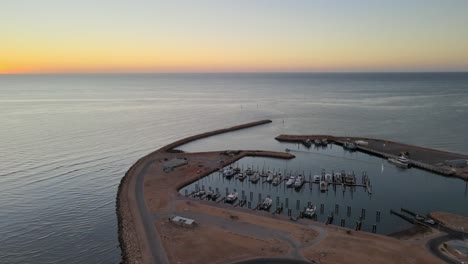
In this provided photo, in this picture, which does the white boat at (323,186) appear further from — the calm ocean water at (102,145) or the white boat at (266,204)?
the calm ocean water at (102,145)

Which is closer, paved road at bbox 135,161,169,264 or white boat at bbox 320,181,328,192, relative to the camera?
paved road at bbox 135,161,169,264

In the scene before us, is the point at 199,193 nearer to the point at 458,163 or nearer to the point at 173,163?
the point at 173,163

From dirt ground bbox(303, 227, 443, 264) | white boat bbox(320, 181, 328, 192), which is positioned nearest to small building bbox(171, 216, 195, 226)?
dirt ground bbox(303, 227, 443, 264)

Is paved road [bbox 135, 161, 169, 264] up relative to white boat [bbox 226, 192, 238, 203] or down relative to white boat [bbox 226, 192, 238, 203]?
up

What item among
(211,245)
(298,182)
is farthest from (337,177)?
(211,245)

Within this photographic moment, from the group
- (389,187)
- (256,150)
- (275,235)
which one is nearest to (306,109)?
(256,150)

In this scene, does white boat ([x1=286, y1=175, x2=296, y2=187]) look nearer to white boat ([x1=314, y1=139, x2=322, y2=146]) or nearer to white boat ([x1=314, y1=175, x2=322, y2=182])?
white boat ([x1=314, y1=175, x2=322, y2=182])
